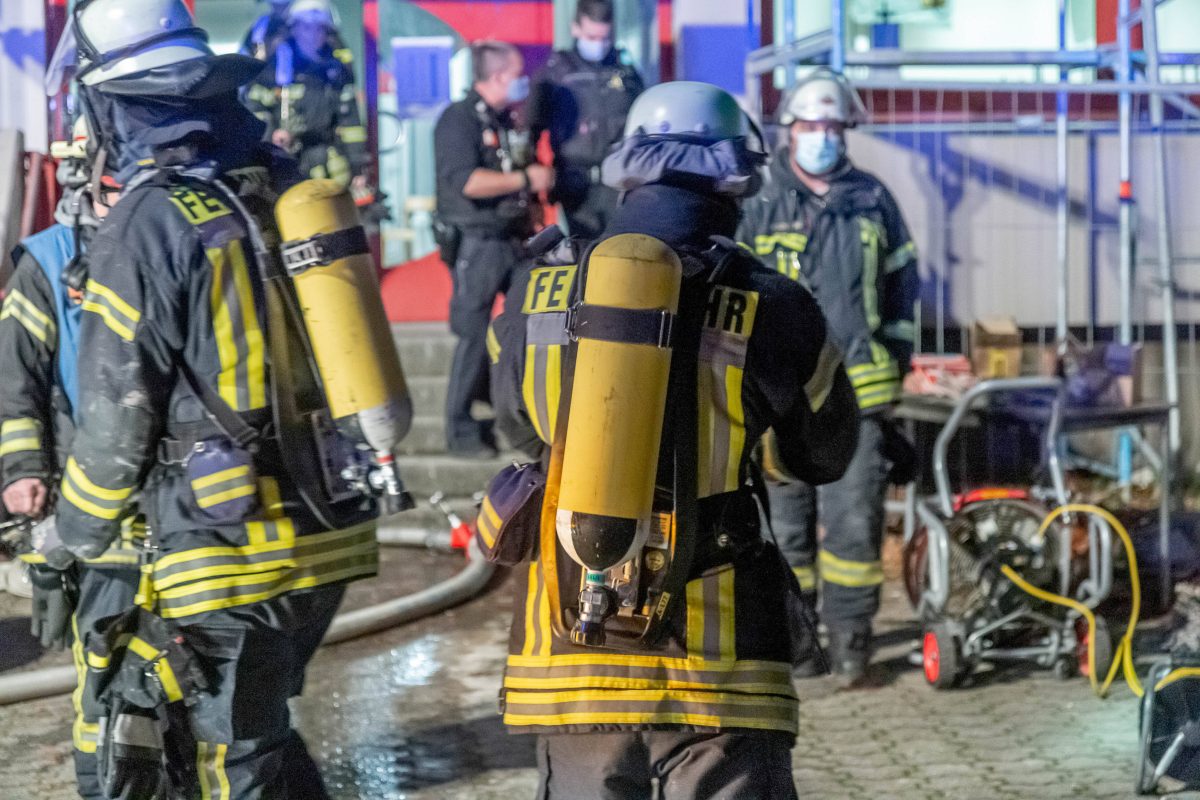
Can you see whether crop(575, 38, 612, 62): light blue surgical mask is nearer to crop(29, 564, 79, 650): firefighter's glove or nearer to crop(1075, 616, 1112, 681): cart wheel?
crop(1075, 616, 1112, 681): cart wheel

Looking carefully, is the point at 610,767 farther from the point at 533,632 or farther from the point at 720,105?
the point at 720,105

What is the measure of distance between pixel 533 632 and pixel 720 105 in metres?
1.04

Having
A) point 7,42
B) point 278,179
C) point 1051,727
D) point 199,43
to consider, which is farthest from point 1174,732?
point 7,42

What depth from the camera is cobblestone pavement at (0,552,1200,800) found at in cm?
461

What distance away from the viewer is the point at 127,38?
322 centimetres

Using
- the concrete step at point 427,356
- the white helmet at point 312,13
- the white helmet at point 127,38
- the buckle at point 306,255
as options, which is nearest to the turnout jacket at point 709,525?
the buckle at point 306,255

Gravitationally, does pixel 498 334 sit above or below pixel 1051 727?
above

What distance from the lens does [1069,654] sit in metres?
5.66

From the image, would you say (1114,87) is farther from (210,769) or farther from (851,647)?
(210,769)

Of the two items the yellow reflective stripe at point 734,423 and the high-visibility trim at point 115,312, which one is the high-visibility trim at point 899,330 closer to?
the yellow reflective stripe at point 734,423

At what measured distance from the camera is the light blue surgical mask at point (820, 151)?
573 centimetres

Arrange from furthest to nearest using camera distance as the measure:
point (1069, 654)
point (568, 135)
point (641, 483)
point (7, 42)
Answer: point (7, 42) < point (568, 135) < point (1069, 654) < point (641, 483)

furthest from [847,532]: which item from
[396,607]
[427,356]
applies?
[427,356]

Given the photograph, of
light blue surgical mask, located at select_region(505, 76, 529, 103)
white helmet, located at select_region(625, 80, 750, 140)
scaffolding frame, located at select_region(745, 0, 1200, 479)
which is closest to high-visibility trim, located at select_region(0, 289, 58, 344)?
white helmet, located at select_region(625, 80, 750, 140)
